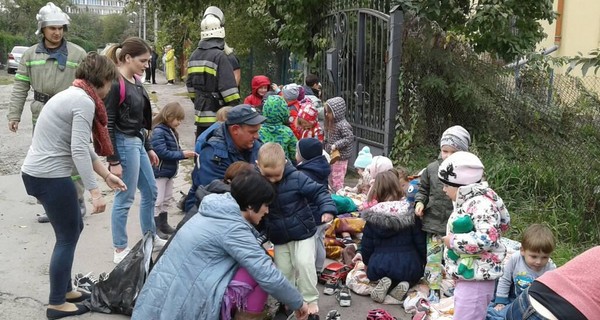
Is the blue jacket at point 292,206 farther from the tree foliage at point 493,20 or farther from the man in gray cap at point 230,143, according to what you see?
the tree foliage at point 493,20

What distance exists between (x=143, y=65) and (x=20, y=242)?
7.07ft

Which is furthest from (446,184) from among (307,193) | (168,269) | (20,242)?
(20,242)

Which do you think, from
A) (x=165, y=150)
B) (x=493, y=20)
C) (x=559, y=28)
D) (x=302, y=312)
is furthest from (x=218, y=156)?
(x=559, y=28)

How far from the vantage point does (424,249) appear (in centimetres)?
518

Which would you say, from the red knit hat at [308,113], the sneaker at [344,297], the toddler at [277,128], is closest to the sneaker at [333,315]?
the sneaker at [344,297]

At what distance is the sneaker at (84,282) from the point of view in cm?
491

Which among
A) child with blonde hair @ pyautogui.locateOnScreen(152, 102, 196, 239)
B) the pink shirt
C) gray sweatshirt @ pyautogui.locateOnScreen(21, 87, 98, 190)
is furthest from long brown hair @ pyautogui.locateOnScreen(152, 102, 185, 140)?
the pink shirt

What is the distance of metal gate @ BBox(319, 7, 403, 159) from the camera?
8336mm

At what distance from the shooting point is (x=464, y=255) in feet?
13.4

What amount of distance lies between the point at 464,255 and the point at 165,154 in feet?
10.3

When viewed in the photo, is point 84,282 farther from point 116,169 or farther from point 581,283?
point 581,283

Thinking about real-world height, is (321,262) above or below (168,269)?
below

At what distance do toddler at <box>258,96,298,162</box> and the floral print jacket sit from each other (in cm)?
202

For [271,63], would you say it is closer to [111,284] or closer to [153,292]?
[111,284]
